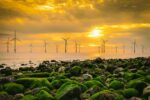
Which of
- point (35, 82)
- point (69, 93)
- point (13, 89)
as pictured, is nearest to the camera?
point (69, 93)

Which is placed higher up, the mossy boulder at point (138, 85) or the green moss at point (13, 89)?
the mossy boulder at point (138, 85)

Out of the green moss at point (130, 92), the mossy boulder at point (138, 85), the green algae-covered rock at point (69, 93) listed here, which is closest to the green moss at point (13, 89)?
the green algae-covered rock at point (69, 93)

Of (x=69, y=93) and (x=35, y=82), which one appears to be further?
(x=35, y=82)

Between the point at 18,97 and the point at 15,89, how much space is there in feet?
5.40

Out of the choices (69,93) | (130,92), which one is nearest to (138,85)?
(130,92)

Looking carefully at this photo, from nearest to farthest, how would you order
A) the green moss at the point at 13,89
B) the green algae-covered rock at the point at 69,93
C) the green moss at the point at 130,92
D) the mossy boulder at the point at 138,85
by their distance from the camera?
the green algae-covered rock at the point at 69,93
the green moss at the point at 130,92
the mossy boulder at the point at 138,85
the green moss at the point at 13,89

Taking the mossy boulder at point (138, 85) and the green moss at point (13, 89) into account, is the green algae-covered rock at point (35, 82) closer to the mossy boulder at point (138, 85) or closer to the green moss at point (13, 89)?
the green moss at point (13, 89)

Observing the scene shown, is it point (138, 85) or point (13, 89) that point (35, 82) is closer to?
point (13, 89)

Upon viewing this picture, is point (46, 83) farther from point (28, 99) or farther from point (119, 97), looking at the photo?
point (119, 97)

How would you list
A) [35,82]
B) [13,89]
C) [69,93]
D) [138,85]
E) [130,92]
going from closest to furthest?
[69,93]
[130,92]
[138,85]
[13,89]
[35,82]

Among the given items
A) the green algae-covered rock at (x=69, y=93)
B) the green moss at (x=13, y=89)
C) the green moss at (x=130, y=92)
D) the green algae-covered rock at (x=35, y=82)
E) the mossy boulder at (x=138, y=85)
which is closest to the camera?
the green algae-covered rock at (x=69, y=93)

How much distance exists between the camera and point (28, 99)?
1064cm

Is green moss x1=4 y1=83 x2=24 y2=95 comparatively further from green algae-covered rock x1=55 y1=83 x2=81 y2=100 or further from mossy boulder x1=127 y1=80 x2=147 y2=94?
mossy boulder x1=127 y1=80 x2=147 y2=94

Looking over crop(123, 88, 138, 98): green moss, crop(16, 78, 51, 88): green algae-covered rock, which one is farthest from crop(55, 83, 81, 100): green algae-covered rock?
crop(16, 78, 51, 88): green algae-covered rock
